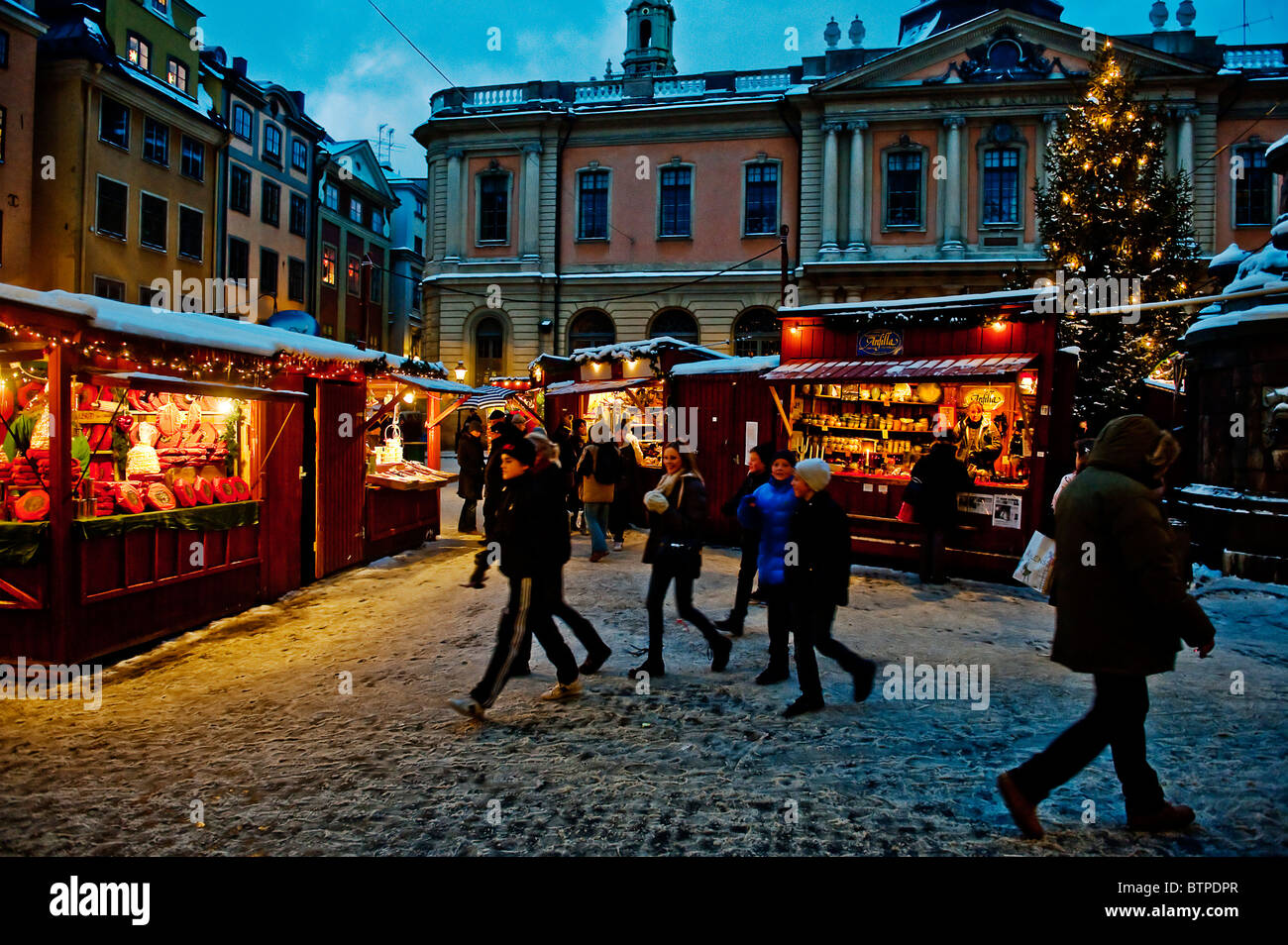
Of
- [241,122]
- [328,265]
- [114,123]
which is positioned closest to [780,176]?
[241,122]

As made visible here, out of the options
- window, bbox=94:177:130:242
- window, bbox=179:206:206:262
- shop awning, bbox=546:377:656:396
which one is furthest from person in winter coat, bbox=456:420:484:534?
window, bbox=179:206:206:262

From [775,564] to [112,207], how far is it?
93.1 ft

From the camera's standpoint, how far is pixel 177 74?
95.2ft

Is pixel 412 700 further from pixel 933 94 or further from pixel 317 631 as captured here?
pixel 933 94

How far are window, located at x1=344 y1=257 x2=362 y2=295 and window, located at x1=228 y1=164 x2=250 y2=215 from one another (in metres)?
8.21

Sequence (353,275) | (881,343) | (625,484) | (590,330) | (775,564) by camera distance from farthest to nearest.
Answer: (353,275), (590,330), (625,484), (881,343), (775,564)

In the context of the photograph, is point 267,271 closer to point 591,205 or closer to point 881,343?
point 591,205

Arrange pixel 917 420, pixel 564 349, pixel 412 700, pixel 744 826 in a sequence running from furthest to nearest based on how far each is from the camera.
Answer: pixel 564 349 < pixel 917 420 < pixel 412 700 < pixel 744 826

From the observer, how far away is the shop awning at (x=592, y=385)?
14.9 m

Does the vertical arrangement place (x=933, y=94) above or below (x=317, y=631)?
above

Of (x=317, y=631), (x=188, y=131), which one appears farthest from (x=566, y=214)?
(x=317, y=631)

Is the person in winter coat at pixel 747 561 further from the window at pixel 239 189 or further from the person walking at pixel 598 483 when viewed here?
the window at pixel 239 189
